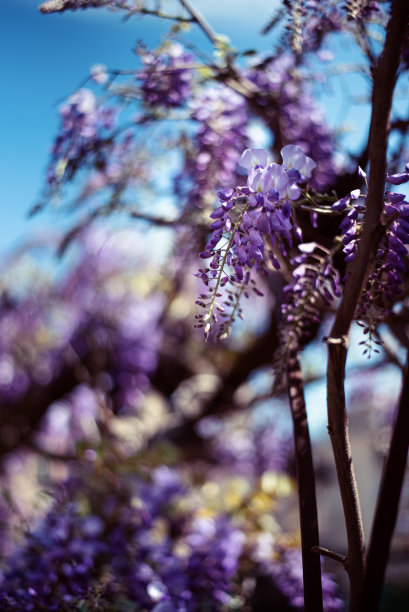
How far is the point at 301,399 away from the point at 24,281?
3.93m

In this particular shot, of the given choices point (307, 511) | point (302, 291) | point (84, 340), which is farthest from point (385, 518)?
point (84, 340)

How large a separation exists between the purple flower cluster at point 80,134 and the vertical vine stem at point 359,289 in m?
0.87

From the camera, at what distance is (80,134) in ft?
4.78

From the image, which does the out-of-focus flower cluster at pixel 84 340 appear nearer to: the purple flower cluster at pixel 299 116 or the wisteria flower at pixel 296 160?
the purple flower cluster at pixel 299 116

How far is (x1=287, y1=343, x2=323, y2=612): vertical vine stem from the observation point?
0.73 metres

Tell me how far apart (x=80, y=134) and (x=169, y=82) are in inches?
10.7

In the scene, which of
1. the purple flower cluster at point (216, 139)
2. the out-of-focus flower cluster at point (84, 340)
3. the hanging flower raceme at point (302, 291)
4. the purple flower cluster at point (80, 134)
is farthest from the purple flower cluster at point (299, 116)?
the out-of-focus flower cluster at point (84, 340)

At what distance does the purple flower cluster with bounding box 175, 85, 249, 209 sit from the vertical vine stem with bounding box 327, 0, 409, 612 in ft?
2.53

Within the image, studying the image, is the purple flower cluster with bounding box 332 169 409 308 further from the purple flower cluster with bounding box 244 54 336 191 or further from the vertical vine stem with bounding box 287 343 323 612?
the purple flower cluster with bounding box 244 54 336 191

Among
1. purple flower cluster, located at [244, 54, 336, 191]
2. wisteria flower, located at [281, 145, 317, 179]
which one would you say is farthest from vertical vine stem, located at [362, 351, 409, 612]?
purple flower cluster, located at [244, 54, 336, 191]

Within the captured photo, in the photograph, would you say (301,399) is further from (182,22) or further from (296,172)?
(182,22)

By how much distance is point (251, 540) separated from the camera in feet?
5.52

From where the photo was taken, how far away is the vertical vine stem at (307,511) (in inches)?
28.8

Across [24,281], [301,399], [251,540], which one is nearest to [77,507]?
[251,540]
